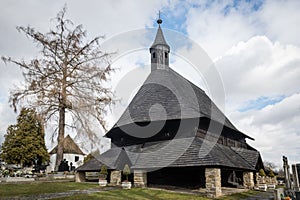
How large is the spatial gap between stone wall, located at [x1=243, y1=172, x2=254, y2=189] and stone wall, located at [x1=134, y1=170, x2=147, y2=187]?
663 centimetres

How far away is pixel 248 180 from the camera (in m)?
16.4

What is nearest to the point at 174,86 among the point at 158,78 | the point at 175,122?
the point at 158,78

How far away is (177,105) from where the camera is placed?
53.1 feet

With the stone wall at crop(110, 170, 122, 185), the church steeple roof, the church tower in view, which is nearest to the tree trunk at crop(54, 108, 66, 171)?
the stone wall at crop(110, 170, 122, 185)

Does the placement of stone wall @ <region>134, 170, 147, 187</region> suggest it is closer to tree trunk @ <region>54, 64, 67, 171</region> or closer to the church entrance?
the church entrance

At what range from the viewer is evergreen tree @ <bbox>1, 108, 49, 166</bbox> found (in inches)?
1057

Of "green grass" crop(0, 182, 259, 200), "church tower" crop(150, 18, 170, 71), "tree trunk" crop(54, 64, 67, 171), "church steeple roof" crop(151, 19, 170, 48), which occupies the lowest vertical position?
"green grass" crop(0, 182, 259, 200)

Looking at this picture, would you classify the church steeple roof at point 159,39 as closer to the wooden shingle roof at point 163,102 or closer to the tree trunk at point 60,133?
the wooden shingle roof at point 163,102

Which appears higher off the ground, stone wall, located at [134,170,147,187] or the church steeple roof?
the church steeple roof

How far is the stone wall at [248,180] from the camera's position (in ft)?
53.5

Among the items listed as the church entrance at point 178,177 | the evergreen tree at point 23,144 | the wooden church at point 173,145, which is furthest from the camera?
the evergreen tree at point 23,144

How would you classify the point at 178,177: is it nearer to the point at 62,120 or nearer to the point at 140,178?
the point at 140,178

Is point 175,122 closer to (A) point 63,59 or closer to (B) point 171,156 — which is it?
(B) point 171,156

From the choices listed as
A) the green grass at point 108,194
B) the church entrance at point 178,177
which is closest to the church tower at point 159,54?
the church entrance at point 178,177
